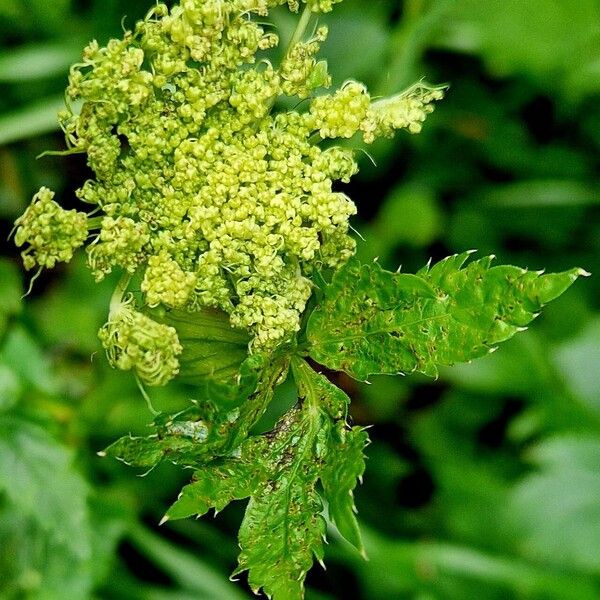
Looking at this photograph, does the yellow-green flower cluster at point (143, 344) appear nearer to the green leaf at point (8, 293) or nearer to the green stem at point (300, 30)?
the green stem at point (300, 30)

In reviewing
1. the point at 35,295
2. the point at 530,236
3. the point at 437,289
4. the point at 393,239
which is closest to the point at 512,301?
the point at 437,289

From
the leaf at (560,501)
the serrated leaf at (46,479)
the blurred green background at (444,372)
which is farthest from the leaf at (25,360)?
the leaf at (560,501)

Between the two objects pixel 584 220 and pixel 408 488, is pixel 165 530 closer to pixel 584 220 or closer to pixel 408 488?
pixel 408 488

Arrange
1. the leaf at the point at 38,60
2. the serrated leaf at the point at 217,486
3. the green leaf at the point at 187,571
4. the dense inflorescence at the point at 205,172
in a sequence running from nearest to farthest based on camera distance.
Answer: the dense inflorescence at the point at 205,172, the serrated leaf at the point at 217,486, the green leaf at the point at 187,571, the leaf at the point at 38,60

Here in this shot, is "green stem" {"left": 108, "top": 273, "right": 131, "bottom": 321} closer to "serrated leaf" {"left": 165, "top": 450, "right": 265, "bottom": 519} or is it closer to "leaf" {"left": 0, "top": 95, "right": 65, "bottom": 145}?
"serrated leaf" {"left": 165, "top": 450, "right": 265, "bottom": 519}

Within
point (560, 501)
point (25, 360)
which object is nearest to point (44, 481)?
point (25, 360)

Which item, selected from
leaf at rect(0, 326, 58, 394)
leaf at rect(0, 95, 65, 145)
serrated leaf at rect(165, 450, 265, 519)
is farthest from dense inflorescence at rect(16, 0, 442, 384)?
leaf at rect(0, 95, 65, 145)
